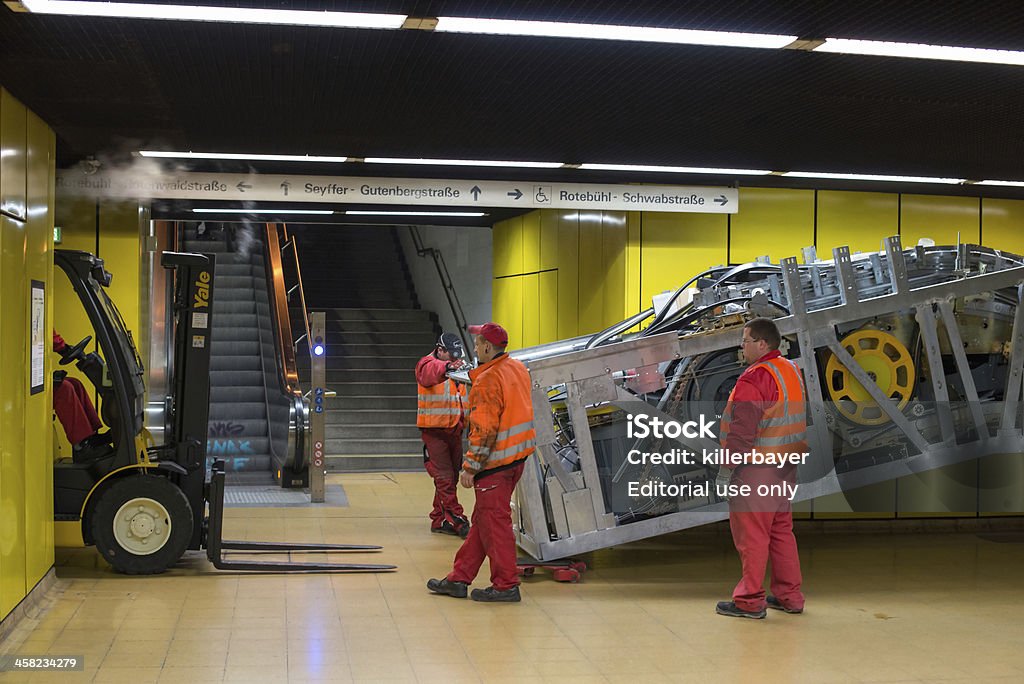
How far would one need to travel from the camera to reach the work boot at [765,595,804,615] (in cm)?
681

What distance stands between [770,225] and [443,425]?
3.66 m

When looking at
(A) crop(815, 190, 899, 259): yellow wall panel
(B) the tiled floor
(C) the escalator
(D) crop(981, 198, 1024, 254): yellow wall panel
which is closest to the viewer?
(B) the tiled floor

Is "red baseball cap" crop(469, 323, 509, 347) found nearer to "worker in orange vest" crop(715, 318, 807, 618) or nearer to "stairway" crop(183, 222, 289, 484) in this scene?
"worker in orange vest" crop(715, 318, 807, 618)

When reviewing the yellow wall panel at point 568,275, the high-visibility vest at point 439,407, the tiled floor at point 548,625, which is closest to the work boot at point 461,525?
the tiled floor at point 548,625

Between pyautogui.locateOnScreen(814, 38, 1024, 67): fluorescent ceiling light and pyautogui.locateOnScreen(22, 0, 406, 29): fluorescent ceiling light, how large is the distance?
7.12ft

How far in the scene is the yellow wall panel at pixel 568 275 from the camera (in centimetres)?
1178

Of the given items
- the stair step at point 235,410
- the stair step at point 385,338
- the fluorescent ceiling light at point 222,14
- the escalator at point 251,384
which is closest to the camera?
the fluorescent ceiling light at point 222,14

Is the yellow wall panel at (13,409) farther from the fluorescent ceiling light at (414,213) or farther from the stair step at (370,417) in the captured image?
the stair step at (370,417)

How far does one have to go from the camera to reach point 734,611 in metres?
6.69

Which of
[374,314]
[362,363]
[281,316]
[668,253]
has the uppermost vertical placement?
[668,253]

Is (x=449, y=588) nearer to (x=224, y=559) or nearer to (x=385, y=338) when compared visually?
(x=224, y=559)

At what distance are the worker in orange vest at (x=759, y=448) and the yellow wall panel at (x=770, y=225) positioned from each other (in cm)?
387

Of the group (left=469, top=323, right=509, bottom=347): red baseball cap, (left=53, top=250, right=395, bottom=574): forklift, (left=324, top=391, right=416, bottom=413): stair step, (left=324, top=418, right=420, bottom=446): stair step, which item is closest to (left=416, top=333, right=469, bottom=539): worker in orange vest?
(left=53, top=250, right=395, bottom=574): forklift

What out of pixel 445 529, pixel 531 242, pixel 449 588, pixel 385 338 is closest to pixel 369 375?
pixel 385 338
